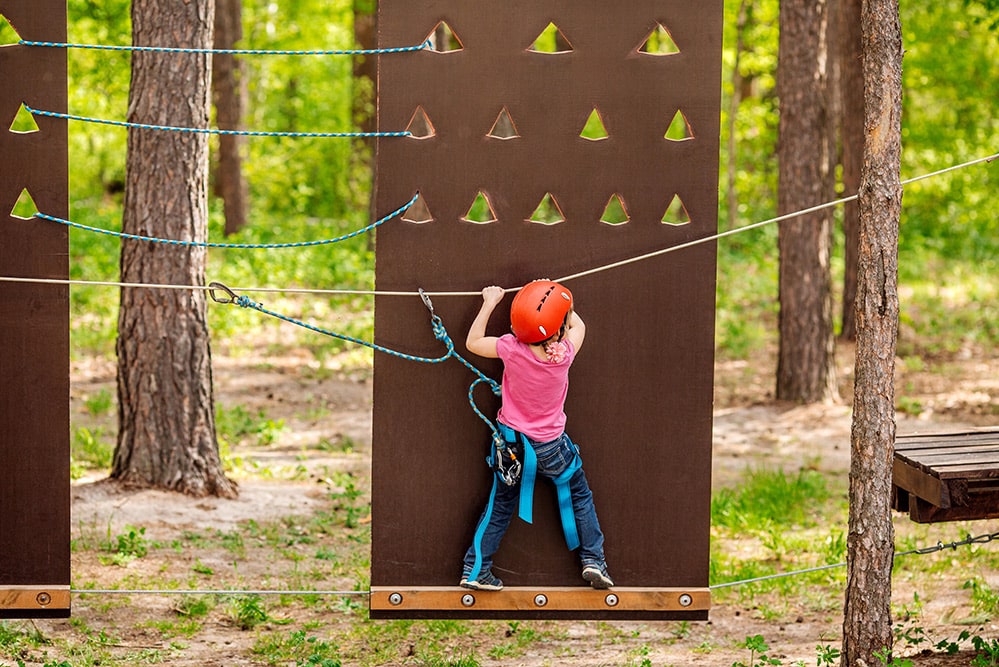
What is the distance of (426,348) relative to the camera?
4789mm

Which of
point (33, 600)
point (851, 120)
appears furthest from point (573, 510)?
point (851, 120)

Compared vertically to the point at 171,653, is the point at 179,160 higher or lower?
higher

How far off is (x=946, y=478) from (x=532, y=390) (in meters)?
1.68

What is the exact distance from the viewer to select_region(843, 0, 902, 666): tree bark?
446cm

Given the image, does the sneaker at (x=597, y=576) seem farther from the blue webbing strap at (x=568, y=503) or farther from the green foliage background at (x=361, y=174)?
the green foliage background at (x=361, y=174)

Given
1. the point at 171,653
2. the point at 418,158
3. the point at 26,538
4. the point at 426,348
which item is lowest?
the point at 171,653

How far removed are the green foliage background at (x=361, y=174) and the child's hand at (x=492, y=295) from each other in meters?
6.29

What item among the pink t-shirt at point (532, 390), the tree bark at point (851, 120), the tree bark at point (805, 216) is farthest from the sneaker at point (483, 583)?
the tree bark at point (851, 120)

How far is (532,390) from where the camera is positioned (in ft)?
15.3

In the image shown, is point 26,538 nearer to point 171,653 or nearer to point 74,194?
point 171,653

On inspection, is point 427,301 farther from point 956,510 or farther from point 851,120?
point 851,120

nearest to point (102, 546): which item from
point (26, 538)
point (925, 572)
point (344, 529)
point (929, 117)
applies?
point (344, 529)

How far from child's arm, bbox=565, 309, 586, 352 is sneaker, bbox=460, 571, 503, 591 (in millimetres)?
1013

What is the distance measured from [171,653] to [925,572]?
4.19 meters
